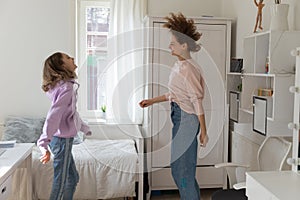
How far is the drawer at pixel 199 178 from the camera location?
3275 millimetres

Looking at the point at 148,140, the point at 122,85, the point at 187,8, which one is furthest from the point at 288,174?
the point at 187,8

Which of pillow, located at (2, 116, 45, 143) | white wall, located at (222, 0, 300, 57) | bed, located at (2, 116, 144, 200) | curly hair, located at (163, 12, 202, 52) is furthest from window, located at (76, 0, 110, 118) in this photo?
curly hair, located at (163, 12, 202, 52)

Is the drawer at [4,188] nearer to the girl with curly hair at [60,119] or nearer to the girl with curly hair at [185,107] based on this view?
the girl with curly hair at [60,119]

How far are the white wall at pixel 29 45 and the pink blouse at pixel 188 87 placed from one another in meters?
1.80

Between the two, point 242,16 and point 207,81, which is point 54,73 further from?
point 242,16

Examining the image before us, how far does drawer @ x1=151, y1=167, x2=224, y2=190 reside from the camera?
3275 mm

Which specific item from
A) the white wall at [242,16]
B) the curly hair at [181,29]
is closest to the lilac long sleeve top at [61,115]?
the curly hair at [181,29]

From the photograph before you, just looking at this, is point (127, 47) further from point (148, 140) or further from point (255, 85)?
point (255, 85)

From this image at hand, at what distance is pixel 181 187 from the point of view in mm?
2271

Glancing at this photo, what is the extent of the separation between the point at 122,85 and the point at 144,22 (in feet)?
2.16

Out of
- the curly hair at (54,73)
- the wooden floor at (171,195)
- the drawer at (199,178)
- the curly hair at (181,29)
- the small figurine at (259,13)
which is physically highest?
the small figurine at (259,13)

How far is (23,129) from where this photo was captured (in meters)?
3.35

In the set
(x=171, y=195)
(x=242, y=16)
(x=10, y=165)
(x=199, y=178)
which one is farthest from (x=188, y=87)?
(x=171, y=195)

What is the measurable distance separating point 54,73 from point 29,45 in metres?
1.50
